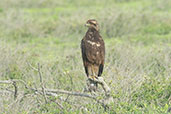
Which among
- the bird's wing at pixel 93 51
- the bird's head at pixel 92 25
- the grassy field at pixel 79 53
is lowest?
the grassy field at pixel 79 53

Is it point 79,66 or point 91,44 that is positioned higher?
point 91,44

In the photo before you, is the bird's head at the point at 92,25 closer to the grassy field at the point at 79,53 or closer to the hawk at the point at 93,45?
the hawk at the point at 93,45

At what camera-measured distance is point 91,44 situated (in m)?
5.66

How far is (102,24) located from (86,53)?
6.55 meters

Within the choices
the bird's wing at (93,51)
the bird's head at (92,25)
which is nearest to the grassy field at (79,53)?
the bird's wing at (93,51)

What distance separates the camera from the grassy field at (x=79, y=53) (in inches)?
205

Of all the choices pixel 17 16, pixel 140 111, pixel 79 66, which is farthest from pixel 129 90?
pixel 17 16

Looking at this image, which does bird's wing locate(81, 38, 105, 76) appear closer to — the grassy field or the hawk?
the hawk

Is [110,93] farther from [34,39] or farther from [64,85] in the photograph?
[34,39]

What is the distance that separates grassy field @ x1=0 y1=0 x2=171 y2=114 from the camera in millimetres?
5211

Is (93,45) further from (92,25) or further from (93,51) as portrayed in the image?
(92,25)

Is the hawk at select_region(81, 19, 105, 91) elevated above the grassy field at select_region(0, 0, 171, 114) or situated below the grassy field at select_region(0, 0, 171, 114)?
above

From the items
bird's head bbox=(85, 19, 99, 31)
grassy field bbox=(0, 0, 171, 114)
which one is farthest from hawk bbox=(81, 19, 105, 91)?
grassy field bbox=(0, 0, 171, 114)

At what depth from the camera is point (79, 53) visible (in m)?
8.72
